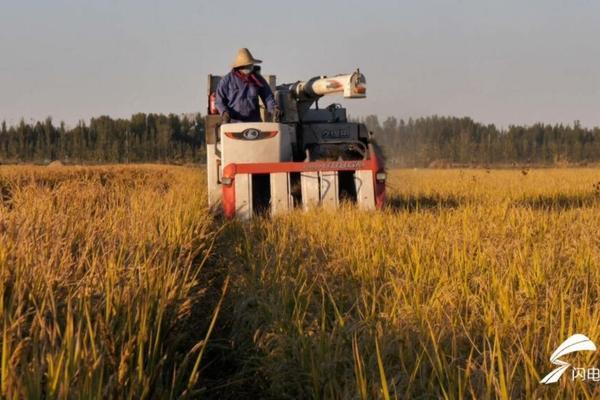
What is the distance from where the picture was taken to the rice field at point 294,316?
1.81 m

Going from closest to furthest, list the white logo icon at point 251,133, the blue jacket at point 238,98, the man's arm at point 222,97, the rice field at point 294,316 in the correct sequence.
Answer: the rice field at point 294,316, the white logo icon at point 251,133, the man's arm at point 222,97, the blue jacket at point 238,98

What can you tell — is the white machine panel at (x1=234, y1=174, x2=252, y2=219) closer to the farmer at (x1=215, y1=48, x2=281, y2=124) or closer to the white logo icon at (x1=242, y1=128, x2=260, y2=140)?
the white logo icon at (x1=242, y1=128, x2=260, y2=140)

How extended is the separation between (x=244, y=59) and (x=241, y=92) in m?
0.39

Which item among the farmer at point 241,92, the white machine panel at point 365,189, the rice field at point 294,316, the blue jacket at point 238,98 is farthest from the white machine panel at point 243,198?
the rice field at point 294,316

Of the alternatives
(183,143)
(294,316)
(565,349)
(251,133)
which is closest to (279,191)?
(251,133)

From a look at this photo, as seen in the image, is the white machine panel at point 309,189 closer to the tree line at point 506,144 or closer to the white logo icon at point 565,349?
the white logo icon at point 565,349

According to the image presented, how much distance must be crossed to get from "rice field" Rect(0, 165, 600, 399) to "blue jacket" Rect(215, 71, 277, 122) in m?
3.13

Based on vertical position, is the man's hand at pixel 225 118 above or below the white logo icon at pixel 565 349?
above

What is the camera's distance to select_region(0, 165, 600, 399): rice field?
1814mm

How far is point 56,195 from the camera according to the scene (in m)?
5.50

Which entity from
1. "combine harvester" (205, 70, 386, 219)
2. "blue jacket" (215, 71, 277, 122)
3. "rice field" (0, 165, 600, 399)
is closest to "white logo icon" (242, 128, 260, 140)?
"combine harvester" (205, 70, 386, 219)

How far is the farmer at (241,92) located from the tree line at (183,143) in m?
44.5

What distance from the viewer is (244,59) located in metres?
7.23

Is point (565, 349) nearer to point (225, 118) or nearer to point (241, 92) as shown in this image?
point (225, 118)
